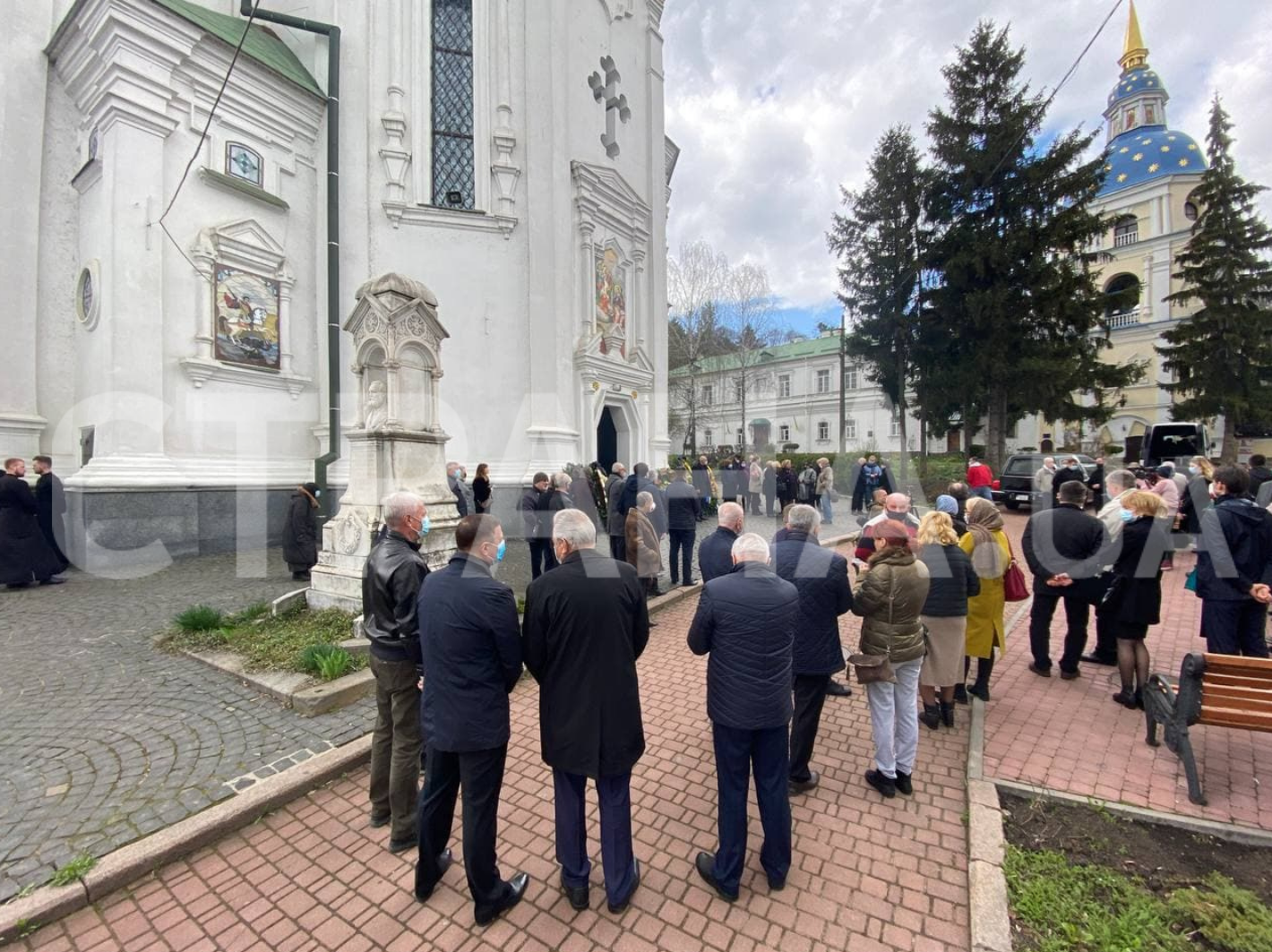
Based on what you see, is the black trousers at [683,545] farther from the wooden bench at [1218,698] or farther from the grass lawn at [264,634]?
the wooden bench at [1218,698]

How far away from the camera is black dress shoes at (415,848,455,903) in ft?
8.73

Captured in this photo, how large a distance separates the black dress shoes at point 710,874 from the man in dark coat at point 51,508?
10.9 metres

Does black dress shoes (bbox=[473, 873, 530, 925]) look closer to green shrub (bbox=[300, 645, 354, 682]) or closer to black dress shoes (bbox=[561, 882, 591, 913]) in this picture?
black dress shoes (bbox=[561, 882, 591, 913])

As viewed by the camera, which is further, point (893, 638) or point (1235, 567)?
point (1235, 567)

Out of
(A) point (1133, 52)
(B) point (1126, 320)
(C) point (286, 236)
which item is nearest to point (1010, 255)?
(C) point (286, 236)

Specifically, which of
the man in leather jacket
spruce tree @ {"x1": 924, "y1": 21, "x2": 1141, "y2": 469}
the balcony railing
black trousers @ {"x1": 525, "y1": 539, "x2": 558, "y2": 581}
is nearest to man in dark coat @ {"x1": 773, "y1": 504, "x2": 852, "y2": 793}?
the man in leather jacket

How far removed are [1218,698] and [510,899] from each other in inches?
175

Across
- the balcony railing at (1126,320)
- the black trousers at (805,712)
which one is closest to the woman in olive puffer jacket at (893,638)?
the black trousers at (805,712)

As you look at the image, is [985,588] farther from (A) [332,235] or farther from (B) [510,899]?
(A) [332,235]

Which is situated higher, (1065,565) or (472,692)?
(1065,565)

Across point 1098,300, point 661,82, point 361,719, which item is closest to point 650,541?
point 361,719

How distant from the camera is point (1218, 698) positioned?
3414mm

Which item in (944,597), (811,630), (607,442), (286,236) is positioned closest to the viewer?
(811,630)

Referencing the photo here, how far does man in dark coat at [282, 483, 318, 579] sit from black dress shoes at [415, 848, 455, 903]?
6711 mm
